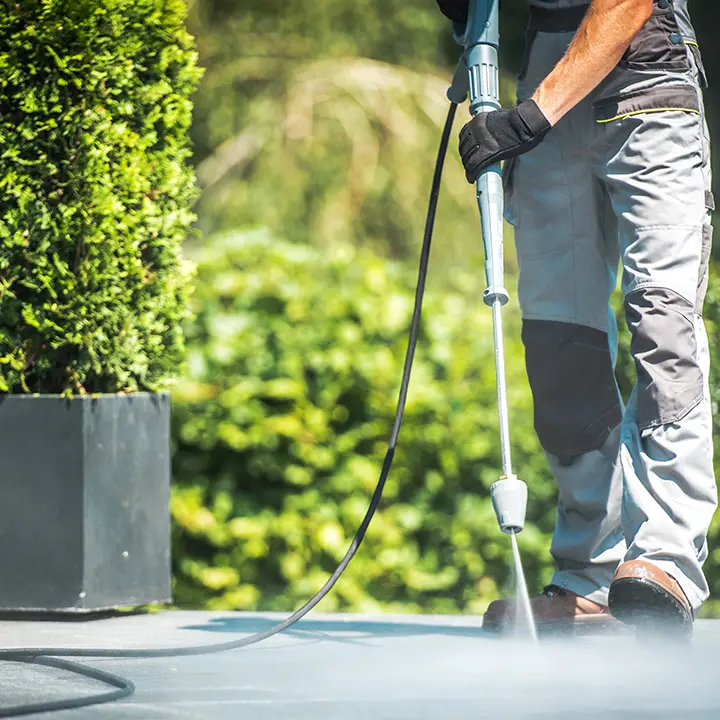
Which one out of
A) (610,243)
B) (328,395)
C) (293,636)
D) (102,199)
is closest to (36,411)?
(102,199)

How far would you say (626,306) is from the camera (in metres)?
3.06

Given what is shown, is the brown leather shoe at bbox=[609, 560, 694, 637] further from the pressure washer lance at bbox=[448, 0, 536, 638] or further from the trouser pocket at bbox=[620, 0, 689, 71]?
the trouser pocket at bbox=[620, 0, 689, 71]

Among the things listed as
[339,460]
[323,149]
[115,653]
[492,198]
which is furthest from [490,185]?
[323,149]

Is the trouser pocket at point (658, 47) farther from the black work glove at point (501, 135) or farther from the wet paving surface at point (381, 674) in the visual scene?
the wet paving surface at point (381, 674)

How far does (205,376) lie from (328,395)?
0.42m

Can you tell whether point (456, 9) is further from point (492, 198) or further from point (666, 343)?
point (666, 343)

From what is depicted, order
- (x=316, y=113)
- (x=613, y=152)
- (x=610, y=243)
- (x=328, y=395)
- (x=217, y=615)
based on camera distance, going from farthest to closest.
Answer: (x=316, y=113) < (x=328, y=395) < (x=217, y=615) < (x=610, y=243) < (x=613, y=152)

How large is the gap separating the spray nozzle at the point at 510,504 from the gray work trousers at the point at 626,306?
23cm

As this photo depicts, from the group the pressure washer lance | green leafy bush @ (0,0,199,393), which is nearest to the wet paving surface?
the pressure washer lance

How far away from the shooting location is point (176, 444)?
4.57m

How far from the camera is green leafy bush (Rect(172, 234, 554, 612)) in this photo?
177 inches

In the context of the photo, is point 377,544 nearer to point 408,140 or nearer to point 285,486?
point 285,486

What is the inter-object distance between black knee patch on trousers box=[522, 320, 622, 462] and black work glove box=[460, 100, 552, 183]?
1.50 feet

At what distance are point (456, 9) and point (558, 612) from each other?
4.84 feet
